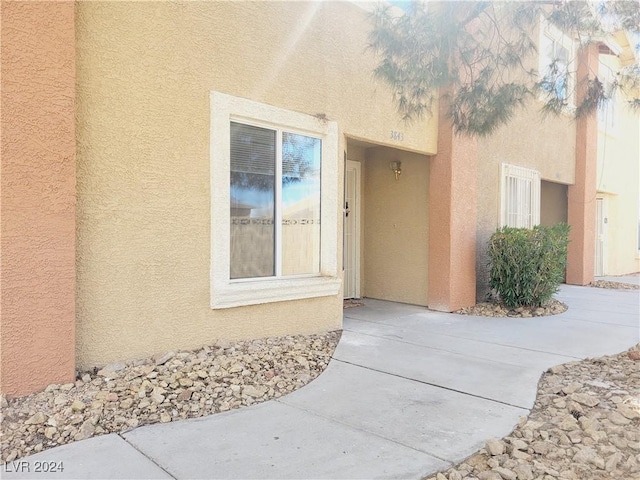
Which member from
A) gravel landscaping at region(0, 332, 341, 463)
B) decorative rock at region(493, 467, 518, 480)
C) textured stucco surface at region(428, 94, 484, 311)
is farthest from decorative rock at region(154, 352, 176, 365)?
textured stucco surface at region(428, 94, 484, 311)

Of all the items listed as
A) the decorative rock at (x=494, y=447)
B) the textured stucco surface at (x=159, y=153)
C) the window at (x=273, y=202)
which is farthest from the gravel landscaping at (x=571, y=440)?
the window at (x=273, y=202)

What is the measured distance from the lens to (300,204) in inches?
258

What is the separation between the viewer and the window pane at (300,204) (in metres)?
6.36

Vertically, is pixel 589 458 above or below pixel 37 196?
below

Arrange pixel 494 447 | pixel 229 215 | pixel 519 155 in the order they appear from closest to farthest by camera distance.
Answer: pixel 494 447
pixel 229 215
pixel 519 155

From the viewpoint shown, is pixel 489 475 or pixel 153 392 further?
pixel 153 392

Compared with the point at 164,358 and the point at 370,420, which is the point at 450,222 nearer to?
the point at 370,420

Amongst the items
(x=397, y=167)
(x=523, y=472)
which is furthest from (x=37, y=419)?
(x=397, y=167)

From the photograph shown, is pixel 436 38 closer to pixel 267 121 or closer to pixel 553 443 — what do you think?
pixel 267 121

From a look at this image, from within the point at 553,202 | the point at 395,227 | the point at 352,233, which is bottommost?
the point at 352,233

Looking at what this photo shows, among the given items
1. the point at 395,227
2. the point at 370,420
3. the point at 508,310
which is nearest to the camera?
the point at 370,420

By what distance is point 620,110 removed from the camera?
51.6ft

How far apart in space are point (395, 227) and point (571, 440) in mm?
6139

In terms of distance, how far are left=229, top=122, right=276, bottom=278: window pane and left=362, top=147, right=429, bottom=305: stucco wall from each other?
3.70m
